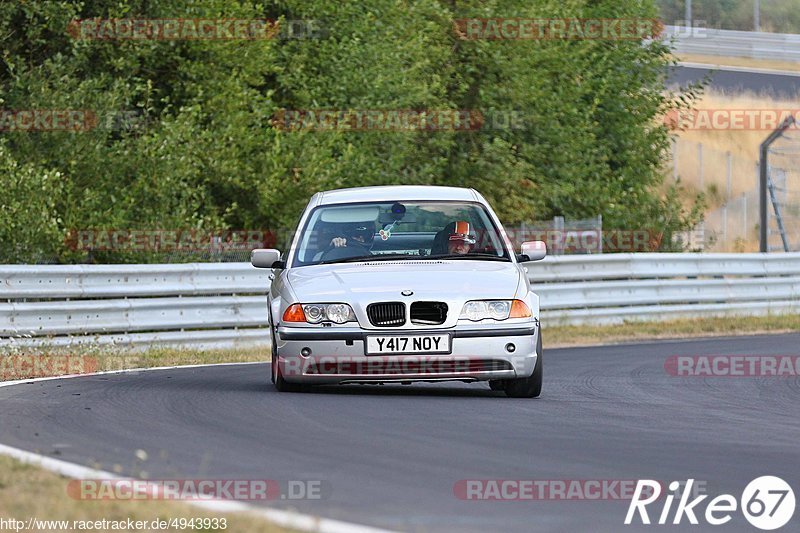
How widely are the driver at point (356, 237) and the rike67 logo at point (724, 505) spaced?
17.1 feet

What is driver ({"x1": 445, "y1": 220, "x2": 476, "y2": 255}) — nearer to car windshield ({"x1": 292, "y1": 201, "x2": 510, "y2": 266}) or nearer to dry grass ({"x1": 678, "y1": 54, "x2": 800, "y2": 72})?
car windshield ({"x1": 292, "y1": 201, "x2": 510, "y2": 266})

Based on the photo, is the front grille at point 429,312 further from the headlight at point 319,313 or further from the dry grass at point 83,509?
the dry grass at point 83,509

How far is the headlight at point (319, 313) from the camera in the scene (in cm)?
1038

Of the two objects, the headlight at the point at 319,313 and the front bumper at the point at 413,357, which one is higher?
the headlight at the point at 319,313

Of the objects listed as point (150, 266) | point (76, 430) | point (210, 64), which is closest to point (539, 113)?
point (210, 64)

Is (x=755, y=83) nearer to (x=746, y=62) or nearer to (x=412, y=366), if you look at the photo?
(x=746, y=62)

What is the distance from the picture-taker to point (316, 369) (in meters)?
10.5

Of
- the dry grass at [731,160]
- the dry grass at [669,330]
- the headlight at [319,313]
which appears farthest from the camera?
the dry grass at [731,160]

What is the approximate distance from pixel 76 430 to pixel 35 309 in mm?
7540

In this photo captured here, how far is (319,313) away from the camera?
1047 cm

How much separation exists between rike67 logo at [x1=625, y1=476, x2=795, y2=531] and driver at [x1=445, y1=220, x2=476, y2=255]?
200 inches

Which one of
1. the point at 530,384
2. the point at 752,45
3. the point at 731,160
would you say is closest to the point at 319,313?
the point at 530,384

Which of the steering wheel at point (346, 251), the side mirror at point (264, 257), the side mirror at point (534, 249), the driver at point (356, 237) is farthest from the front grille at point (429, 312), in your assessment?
the side mirror at point (264, 257)

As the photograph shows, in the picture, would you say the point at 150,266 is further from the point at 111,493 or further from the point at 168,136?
the point at 111,493
